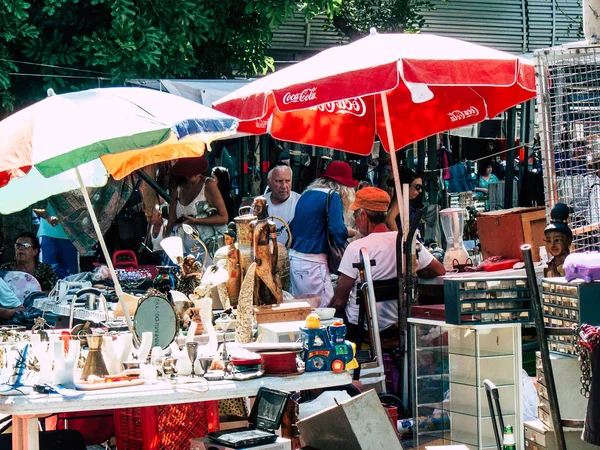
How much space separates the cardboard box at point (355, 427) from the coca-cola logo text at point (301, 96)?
251 centimetres

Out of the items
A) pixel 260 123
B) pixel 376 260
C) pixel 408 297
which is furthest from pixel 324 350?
pixel 260 123

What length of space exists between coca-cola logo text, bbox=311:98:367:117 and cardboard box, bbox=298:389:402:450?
3804 millimetres

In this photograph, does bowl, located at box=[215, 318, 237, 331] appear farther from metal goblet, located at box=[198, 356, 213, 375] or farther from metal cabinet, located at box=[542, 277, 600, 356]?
metal cabinet, located at box=[542, 277, 600, 356]

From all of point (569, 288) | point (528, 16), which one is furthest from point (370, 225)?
point (528, 16)

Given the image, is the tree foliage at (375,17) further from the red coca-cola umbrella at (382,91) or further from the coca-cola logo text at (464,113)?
the coca-cola logo text at (464,113)

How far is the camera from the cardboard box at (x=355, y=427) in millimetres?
4332

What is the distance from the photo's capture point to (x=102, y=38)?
1086 centimetres

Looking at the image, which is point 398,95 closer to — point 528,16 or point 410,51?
point 410,51

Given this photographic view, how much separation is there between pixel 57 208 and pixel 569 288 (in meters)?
6.45

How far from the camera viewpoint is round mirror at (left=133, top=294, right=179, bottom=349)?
5.45 metres

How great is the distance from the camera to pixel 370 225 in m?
7.41

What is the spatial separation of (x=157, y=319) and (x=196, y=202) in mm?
3447

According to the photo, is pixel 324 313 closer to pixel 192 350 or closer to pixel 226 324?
pixel 226 324

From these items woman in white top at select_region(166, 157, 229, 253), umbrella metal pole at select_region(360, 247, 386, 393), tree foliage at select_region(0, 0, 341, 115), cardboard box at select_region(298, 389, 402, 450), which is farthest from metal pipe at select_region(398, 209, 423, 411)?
tree foliage at select_region(0, 0, 341, 115)
